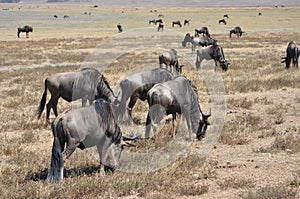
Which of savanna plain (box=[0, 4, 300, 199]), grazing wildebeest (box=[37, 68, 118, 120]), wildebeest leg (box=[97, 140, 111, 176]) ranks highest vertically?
grazing wildebeest (box=[37, 68, 118, 120])

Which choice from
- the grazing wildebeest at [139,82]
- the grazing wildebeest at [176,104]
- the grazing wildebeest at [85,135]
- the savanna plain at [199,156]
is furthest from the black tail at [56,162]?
the grazing wildebeest at [139,82]

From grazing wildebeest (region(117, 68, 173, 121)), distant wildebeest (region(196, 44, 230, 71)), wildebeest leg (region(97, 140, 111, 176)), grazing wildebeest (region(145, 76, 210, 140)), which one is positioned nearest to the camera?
wildebeest leg (region(97, 140, 111, 176))

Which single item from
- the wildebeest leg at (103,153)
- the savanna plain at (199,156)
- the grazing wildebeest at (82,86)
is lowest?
the savanna plain at (199,156)

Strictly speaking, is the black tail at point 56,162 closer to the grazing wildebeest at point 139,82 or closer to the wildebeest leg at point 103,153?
the wildebeest leg at point 103,153

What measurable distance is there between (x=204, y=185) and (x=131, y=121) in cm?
476

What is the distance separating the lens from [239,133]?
10.5 meters

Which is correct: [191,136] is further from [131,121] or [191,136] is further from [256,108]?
[256,108]

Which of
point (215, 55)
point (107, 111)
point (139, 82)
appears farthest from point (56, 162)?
point (215, 55)

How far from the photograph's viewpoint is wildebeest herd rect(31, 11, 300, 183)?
271 inches

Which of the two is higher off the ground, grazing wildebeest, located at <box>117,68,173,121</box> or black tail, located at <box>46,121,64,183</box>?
grazing wildebeest, located at <box>117,68,173,121</box>

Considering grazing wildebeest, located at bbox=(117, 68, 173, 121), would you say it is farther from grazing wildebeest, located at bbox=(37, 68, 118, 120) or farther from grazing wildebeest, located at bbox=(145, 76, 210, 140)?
grazing wildebeest, located at bbox=(145, 76, 210, 140)

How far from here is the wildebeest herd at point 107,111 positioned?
271 inches

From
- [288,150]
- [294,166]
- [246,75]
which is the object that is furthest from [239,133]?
[246,75]

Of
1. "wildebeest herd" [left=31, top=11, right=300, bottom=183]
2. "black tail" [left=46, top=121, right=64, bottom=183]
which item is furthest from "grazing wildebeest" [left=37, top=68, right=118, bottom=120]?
"black tail" [left=46, top=121, right=64, bottom=183]
